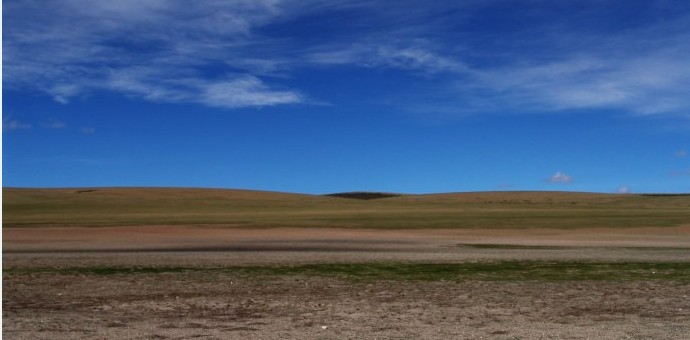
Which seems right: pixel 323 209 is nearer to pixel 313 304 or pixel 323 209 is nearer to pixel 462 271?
pixel 462 271

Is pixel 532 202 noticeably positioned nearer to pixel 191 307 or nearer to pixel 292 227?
pixel 292 227

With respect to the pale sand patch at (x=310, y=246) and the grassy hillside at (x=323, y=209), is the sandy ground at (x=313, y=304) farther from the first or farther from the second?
the grassy hillside at (x=323, y=209)

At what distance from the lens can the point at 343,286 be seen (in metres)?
20.9

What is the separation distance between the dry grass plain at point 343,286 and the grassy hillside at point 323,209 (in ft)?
55.0

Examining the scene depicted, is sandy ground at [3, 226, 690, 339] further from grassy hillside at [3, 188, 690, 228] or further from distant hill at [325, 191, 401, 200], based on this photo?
distant hill at [325, 191, 401, 200]

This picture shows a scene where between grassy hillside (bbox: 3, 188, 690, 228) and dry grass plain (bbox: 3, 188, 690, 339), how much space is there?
55.0 feet

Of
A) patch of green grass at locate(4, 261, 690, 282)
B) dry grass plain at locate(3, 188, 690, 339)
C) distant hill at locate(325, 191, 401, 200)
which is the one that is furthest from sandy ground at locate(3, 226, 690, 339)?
distant hill at locate(325, 191, 401, 200)

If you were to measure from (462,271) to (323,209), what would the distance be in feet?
251

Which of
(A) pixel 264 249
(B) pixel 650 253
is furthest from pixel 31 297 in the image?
(B) pixel 650 253

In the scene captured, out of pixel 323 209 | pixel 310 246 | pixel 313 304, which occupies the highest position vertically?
pixel 323 209

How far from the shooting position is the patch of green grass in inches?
906

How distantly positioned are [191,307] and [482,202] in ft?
349

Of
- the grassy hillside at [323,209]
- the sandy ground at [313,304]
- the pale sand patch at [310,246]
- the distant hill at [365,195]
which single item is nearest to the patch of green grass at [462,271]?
the sandy ground at [313,304]

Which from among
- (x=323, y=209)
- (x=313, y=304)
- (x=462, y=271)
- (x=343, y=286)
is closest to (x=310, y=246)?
(x=462, y=271)
